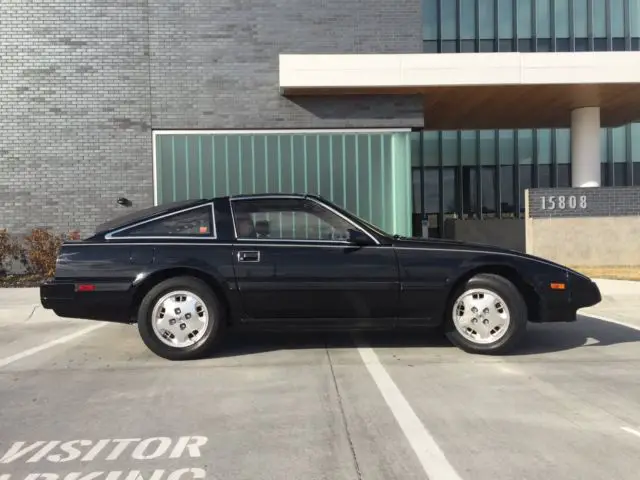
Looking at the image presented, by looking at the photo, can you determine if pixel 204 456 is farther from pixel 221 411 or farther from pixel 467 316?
pixel 467 316

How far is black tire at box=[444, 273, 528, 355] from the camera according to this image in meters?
5.98

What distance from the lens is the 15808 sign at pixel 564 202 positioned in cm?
1355

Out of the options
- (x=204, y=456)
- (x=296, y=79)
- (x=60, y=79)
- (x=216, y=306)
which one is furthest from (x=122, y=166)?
(x=204, y=456)

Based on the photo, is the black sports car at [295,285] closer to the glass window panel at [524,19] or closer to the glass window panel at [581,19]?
the glass window panel at [524,19]

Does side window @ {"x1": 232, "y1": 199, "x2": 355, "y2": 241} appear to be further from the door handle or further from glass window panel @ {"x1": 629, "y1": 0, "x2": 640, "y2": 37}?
glass window panel @ {"x1": 629, "y1": 0, "x2": 640, "y2": 37}

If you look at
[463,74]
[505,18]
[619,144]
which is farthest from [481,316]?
[619,144]

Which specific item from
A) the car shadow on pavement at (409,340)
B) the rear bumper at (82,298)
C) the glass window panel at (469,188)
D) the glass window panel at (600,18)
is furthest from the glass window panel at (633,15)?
the rear bumper at (82,298)

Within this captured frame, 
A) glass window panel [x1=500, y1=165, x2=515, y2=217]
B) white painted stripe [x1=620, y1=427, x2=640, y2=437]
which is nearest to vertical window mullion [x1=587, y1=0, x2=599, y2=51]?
glass window panel [x1=500, y1=165, x2=515, y2=217]

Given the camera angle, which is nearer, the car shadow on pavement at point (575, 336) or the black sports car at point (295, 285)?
the black sports car at point (295, 285)

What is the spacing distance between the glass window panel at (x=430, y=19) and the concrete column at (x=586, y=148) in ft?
22.5

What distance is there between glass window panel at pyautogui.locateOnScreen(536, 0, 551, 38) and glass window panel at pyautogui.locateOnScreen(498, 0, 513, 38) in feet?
3.01

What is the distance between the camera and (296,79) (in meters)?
11.1

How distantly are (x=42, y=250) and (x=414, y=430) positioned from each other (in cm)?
951

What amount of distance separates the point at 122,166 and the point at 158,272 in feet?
21.5
